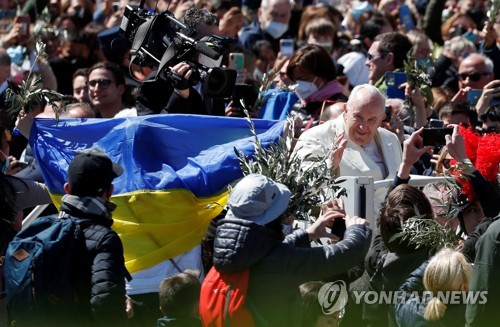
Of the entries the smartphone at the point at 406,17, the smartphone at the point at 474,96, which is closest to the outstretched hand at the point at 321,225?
the smartphone at the point at 474,96

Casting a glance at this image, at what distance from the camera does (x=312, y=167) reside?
627 cm

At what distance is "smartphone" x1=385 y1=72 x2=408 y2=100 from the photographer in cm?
955

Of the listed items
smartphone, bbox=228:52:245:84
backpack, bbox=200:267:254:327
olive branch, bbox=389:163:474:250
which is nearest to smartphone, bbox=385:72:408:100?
smartphone, bbox=228:52:245:84

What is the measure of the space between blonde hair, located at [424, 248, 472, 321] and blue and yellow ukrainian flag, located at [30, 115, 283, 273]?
177 centimetres

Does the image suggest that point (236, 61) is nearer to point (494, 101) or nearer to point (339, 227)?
point (494, 101)

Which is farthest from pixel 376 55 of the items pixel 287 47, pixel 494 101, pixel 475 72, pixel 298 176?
pixel 298 176

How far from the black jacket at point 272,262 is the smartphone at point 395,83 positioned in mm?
4229

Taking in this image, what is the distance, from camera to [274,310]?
5.50 meters

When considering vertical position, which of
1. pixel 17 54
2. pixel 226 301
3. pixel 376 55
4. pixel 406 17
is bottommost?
pixel 17 54

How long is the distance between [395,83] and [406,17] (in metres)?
4.69

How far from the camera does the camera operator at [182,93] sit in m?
7.59

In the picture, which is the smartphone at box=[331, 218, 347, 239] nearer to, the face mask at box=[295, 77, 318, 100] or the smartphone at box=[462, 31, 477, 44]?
the face mask at box=[295, 77, 318, 100]

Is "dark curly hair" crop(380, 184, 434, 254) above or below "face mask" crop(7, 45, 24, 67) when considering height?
above

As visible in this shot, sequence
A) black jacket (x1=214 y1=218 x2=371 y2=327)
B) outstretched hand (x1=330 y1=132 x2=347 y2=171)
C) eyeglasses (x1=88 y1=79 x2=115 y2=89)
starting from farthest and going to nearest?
eyeglasses (x1=88 y1=79 x2=115 y2=89) < outstretched hand (x1=330 y1=132 x2=347 y2=171) < black jacket (x1=214 y1=218 x2=371 y2=327)
